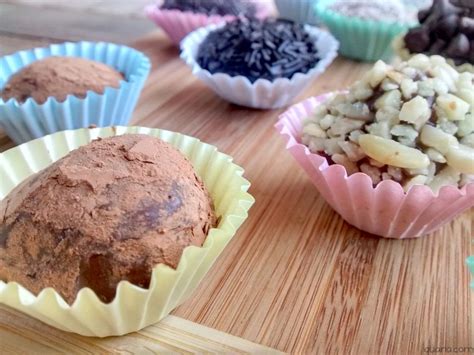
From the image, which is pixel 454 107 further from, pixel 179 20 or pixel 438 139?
pixel 179 20

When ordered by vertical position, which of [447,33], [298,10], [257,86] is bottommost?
[298,10]

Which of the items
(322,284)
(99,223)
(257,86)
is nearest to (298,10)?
(257,86)

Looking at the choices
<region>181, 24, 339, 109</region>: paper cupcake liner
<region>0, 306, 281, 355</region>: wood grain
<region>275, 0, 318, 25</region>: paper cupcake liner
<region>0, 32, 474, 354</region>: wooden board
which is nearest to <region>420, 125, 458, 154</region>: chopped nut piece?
<region>0, 32, 474, 354</region>: wooden board

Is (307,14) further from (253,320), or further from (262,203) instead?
(253,320)

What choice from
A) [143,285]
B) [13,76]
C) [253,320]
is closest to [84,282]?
[143,285]

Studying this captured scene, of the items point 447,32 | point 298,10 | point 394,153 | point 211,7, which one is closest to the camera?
point 394,153

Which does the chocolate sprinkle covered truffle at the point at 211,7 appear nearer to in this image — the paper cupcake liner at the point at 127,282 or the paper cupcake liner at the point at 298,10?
the paper cupcake liner at the point at 298,10

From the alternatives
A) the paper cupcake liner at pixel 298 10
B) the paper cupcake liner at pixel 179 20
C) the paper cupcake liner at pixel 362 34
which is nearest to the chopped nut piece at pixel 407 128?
the paper cupcake liner at pixel 362 34
